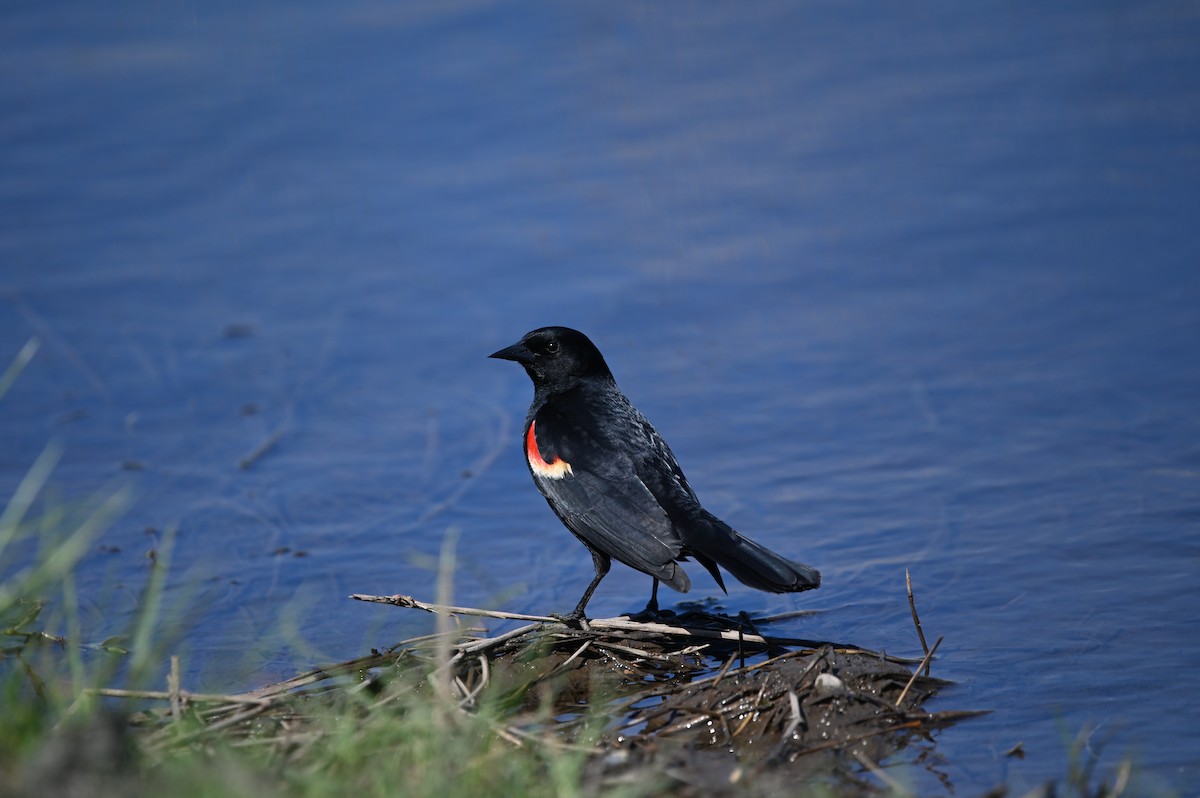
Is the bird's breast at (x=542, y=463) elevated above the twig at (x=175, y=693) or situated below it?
above

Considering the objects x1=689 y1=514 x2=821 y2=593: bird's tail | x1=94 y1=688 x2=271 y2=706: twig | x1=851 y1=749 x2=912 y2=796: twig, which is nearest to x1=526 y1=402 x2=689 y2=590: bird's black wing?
x1=689 y1=514 x2=821 y2=593: bird's tail

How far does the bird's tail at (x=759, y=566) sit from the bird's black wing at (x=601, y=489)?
6.9 inches

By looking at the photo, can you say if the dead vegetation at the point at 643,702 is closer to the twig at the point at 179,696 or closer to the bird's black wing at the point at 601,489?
the twig at the point at 179,696

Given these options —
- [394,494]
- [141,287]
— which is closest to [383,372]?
[394,494]

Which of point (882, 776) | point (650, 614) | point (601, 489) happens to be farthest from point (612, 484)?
point (882, 776)

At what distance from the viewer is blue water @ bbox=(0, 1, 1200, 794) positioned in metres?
6.26

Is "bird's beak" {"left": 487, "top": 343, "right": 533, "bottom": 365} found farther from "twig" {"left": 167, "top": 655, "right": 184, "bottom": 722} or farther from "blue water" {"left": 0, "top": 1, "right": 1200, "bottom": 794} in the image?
"twig" {"left": 167, "top": 655, "right": 184, "bottom": 722}

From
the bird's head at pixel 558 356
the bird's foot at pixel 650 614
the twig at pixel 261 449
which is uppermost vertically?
the bird's head at pixel 558 356

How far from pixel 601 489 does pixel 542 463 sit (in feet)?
1.20

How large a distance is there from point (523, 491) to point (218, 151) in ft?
17.9

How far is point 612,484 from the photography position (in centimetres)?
554

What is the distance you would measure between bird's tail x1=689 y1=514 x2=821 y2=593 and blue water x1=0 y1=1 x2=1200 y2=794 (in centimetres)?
69

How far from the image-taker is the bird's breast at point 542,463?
224 inches

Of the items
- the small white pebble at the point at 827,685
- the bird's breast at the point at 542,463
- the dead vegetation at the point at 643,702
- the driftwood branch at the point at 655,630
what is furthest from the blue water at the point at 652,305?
the bird's breast at the point at 542,463
